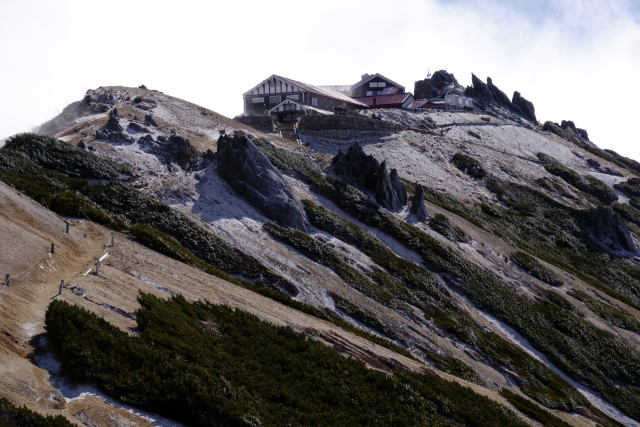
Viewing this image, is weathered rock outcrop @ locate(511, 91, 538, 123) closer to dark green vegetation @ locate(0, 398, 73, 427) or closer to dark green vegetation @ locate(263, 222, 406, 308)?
dark green vegetation @ locate(263, 222, 406, 308)

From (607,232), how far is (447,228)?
119ft

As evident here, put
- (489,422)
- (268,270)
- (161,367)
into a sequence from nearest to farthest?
1. (161,367)
2. (489,422)
3. (268,270)

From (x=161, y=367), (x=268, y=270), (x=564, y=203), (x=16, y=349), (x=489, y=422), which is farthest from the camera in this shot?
(x=564, y=203)

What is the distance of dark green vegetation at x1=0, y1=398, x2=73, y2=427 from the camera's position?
14.2 metres

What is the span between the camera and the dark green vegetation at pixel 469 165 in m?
87.2

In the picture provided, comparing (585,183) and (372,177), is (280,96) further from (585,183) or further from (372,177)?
(585,183)

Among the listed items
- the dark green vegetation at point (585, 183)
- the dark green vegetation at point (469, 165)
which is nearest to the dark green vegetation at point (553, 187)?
the dark green vegetation at point (585, 183)

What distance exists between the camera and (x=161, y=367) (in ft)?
62.3

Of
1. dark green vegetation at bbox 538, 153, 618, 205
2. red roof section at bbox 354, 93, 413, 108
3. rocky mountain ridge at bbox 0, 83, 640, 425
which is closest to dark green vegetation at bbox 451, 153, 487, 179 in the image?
rocky mountain ridge at bbox 0, 83, 640, 425

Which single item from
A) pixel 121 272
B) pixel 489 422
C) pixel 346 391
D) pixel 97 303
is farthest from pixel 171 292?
pixel 489 422

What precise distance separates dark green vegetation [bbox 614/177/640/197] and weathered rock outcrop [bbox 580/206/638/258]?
27.3 meters

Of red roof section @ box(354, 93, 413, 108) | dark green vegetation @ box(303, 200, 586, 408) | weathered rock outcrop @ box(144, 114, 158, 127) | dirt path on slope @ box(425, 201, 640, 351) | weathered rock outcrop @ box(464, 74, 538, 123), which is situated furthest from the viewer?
weathered rock outcrop @ box(464, 74, 538, 123)

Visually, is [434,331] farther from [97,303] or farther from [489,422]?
[97,303]

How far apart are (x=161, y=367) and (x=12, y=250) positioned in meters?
9.97
